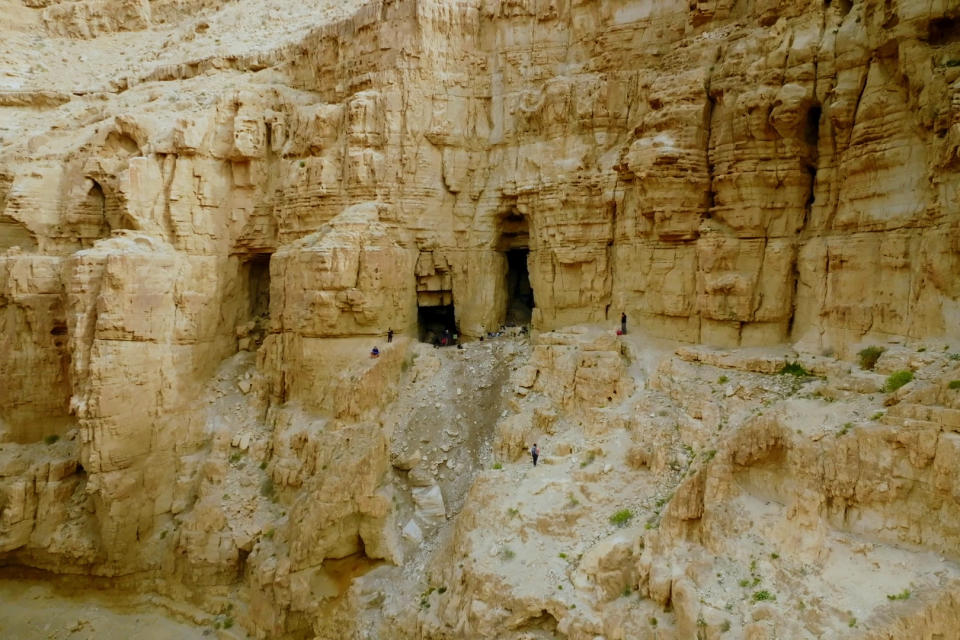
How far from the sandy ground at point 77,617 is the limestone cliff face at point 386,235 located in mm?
1202

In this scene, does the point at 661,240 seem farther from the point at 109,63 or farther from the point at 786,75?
the point at 109,63

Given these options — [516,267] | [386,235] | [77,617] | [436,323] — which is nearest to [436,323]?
[436,323]

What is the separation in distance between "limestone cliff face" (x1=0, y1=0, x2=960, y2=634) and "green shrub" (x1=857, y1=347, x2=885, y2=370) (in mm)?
486

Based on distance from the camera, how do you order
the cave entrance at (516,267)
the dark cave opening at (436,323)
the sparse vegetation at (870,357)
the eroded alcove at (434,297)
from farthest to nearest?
the dark cave opening at (436,323) → the cave entrance at (516,267) → the eroded alcove at (434,297) → the sparse vegetation at (870,357)

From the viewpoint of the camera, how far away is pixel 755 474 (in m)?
12.7

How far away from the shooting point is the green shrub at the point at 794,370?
13.9 m

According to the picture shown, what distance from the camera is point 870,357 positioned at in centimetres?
1297

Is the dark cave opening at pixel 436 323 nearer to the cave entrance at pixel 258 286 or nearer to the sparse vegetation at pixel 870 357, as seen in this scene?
the cave entrance at pixel 258 286

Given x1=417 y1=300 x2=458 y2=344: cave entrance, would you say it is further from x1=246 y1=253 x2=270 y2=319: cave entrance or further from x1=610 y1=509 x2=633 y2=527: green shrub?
x1=610 y1=509 x2=633 y2=527: green shrub

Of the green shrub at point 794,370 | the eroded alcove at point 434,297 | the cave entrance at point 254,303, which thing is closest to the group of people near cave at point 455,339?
the eroded alcove at point 434,297

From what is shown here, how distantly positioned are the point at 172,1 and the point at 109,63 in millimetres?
7315

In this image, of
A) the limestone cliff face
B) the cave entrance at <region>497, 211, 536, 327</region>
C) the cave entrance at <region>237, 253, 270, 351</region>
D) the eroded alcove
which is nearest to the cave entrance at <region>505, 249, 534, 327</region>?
the cave entrance at <region>497, 211, 536, 327</region>

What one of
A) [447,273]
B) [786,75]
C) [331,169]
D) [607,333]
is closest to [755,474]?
[607,333]

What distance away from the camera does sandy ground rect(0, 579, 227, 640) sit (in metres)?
19.0
